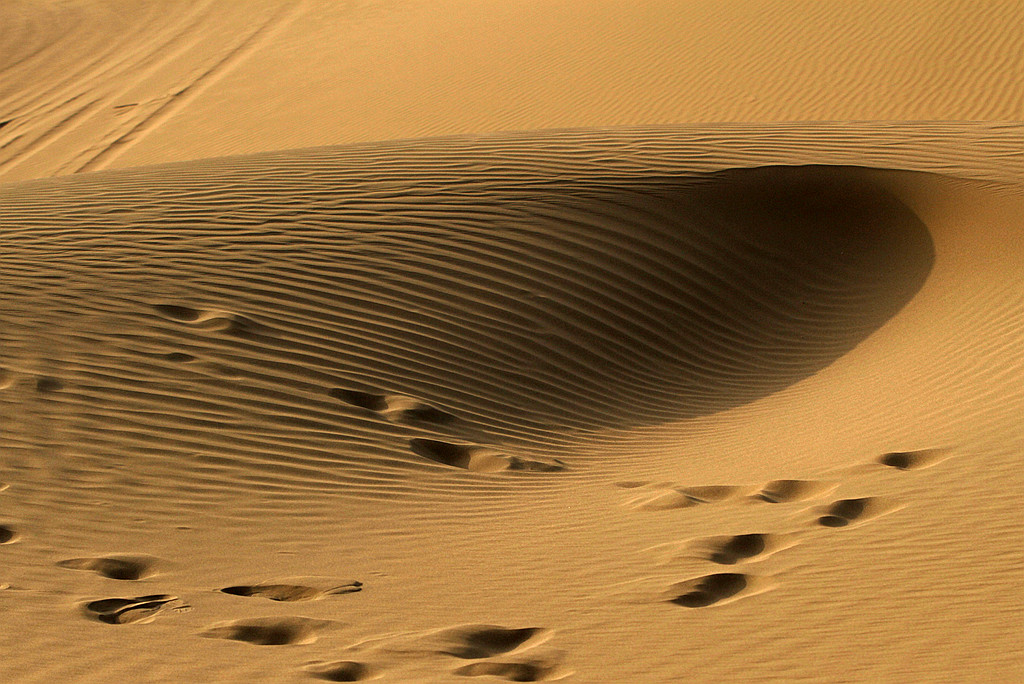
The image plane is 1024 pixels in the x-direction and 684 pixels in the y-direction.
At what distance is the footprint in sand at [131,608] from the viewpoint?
3.53 m

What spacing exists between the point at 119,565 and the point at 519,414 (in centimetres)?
240

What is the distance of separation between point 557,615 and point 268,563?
3.95 feet

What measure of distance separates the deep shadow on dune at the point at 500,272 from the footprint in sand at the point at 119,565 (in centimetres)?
128

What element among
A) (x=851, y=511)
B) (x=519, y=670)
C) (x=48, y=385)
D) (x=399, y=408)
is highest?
(x=48, y=385)

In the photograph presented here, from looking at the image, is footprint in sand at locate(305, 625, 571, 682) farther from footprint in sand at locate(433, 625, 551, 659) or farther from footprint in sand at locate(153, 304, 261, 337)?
footprint in sand at locate(153, 304, 261, 337)

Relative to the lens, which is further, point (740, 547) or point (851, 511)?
point (851, 511)

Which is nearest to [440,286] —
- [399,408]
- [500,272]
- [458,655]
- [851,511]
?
[500,272]

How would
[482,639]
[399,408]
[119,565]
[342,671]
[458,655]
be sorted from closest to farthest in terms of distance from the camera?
[342,671], [458,655], [482,639], [119,565], [399,408]

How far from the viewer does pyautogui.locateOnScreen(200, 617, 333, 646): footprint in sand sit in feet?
11.3

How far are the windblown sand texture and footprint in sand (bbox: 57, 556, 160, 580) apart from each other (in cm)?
1

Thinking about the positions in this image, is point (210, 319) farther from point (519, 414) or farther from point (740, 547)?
point (740, 547)

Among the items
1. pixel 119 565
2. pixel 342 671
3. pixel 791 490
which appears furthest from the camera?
pixel 791 490

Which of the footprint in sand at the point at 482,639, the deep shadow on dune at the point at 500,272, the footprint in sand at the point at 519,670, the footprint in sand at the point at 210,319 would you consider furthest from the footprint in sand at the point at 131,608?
the footprint in sand at the point at 210,319

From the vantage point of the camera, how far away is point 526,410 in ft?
18.9
